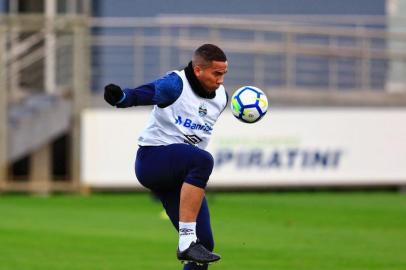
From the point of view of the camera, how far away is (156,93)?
30.1 feet

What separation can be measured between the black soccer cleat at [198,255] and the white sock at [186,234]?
0.03 meters

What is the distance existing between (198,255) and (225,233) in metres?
7.26

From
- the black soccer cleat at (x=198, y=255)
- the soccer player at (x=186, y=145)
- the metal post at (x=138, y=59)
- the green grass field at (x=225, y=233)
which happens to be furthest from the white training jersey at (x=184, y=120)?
the metal post at (x=138, y=59)

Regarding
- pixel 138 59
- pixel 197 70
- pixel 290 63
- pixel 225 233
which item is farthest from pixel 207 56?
pixel 290 63

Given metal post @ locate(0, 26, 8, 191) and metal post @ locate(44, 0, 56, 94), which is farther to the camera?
metal post @ locate(44, 0, 56, 94)

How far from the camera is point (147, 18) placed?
104ft

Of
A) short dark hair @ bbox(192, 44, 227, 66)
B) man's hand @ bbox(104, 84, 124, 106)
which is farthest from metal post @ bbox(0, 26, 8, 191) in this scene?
man's hand @ bbox(104, 84, 124, 106)

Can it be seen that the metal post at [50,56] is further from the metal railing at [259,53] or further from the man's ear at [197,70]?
the man's ear at [197,70]

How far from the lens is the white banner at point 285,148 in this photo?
25969 mm

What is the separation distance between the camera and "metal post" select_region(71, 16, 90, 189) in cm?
2631

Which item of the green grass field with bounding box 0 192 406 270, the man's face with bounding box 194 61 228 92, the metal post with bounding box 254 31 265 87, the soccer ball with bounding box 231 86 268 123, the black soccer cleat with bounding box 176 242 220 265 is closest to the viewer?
the black soccer cleat with bounding box 176 242 220 265

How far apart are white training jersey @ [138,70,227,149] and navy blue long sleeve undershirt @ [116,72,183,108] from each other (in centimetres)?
7

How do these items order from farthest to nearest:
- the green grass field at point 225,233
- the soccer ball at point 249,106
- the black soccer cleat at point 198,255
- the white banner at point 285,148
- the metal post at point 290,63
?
the metal post at point 290,63
the white banner at point 285,148
the green grass field at point 225,233
the soccer ball at point 249,106
the black soccer cleat at point 198,255

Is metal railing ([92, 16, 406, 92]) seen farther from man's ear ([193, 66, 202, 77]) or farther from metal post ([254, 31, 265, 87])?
man's ear ([193, 66, 202, 77])
